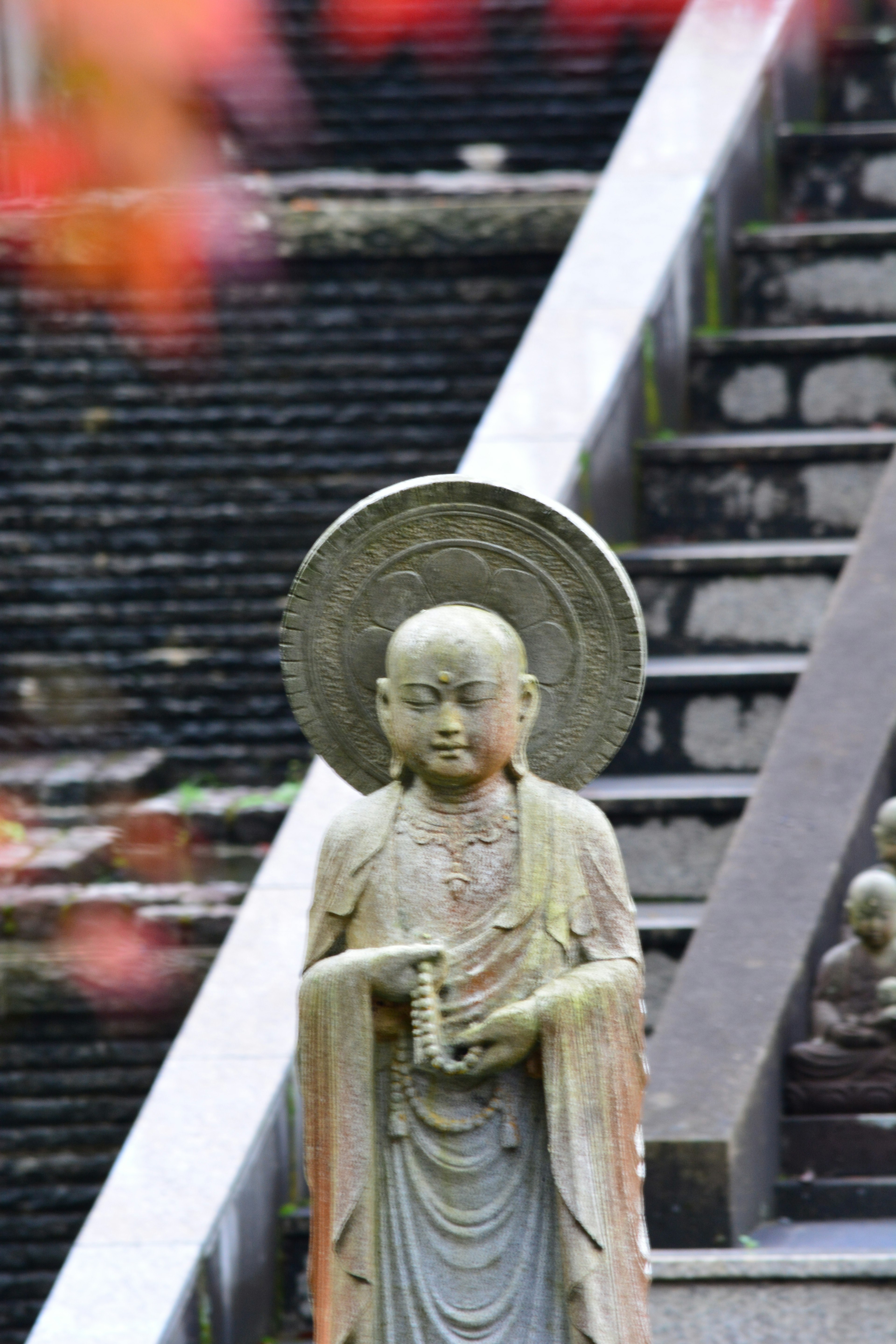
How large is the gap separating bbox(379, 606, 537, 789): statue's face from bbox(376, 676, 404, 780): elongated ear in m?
0.01

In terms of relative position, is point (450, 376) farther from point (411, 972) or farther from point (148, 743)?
point (411, 972)

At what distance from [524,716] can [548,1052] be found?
0.71m

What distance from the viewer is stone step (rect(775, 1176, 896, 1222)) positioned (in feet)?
24.0

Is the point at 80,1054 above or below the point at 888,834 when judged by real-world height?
below

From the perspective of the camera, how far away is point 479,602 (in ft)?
16.6

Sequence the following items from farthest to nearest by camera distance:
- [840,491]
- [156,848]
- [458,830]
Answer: [840,491]
[156,848]
[458,830]

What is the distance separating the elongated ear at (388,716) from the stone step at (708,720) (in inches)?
181

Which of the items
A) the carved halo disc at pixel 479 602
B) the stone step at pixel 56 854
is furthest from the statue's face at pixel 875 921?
the stone step at pixel 56 854

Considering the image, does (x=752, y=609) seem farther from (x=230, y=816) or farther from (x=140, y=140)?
(x=140, y=140)

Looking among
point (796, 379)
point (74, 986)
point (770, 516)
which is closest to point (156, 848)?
point (74, 986)

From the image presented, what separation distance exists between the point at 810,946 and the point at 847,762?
0.99 meters

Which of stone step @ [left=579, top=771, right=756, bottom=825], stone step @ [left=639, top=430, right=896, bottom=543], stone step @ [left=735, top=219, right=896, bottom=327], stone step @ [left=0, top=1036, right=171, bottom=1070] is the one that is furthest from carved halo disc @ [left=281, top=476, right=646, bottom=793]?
stone step @ [left=735, top=219, right=896, bottom=327]

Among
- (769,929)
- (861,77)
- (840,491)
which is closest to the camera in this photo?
(769,929)

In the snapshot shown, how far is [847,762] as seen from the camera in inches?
339
